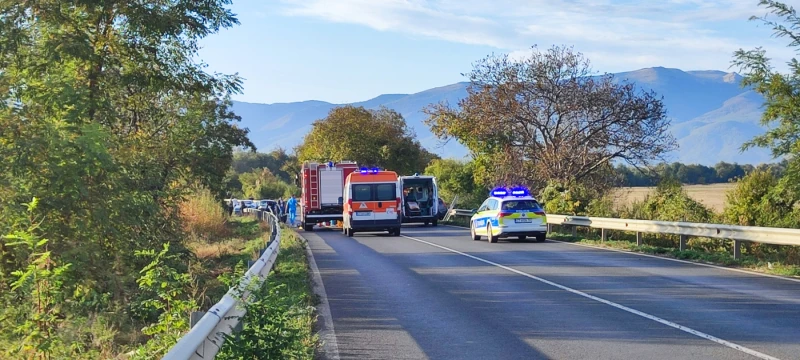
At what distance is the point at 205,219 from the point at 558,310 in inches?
889

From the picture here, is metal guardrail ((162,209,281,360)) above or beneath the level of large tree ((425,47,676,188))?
beneath

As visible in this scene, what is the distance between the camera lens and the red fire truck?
132 feet

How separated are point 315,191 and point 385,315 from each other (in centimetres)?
2885

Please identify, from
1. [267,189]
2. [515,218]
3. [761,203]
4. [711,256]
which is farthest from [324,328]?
[267,189]

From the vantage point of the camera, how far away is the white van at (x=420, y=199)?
Result: 42.7m

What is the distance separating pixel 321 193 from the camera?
40.4m

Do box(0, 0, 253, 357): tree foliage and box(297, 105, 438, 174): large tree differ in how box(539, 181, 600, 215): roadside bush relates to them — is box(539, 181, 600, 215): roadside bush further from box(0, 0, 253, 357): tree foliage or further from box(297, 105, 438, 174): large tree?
box(297, 105, 438, 174): large tree

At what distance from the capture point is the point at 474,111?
4300 cm

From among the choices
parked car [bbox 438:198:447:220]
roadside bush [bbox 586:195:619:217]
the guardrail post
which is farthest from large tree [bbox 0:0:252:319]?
parked car [bbox 438:198:447:220]

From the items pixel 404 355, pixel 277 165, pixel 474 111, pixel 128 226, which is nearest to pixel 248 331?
pixel 404 355

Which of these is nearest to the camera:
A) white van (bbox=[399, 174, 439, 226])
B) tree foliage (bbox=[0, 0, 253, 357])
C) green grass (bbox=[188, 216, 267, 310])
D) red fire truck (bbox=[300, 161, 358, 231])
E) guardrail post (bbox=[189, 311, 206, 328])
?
guardrail post (bbox=[189, 311, 206, 328])

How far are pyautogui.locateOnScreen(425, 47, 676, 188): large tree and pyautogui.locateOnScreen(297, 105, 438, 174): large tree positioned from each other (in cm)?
2546

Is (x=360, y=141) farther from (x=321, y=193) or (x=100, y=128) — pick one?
(x=100, y=128)

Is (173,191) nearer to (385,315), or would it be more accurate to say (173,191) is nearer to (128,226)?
(128,226)
